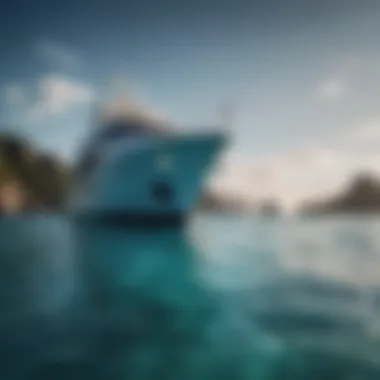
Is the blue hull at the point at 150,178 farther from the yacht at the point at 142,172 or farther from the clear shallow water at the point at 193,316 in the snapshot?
the clear shallow water at the point at 193,316

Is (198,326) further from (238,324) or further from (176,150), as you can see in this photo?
(176,150)

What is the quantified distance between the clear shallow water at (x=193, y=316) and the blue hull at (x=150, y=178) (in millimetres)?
1101

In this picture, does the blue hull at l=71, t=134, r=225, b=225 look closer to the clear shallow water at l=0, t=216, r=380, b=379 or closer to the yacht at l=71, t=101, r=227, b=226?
the yacht at l=71, t=101, r=227, b=226

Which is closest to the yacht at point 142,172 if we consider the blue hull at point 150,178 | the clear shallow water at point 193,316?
the blue hull at point 150,178

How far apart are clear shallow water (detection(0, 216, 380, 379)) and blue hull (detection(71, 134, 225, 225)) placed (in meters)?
1.10

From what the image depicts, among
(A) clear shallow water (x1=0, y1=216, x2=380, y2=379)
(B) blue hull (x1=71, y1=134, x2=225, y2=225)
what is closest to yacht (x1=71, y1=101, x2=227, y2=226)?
(B) blue hull (x1=71, y1=134, x2=225, y2=225)

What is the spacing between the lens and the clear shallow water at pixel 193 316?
84.1 inches

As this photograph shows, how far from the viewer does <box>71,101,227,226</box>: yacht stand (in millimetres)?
4559

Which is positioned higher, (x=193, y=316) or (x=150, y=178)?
(x=150, y=178)

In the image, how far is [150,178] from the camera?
5.71 m

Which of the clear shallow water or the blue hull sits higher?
the blue hull

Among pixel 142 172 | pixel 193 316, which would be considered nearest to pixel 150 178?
pixel 142 172

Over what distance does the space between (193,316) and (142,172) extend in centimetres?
315

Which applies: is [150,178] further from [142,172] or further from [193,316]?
[193,316]
